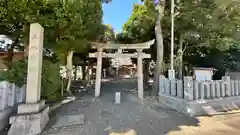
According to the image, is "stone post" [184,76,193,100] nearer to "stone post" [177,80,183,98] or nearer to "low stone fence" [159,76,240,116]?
"low stone fence" [159,76,240,116]

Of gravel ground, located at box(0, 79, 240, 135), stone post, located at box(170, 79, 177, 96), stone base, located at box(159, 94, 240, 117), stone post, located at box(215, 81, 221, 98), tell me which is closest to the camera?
gravel ground, located at box(0, 79, 240, 135)

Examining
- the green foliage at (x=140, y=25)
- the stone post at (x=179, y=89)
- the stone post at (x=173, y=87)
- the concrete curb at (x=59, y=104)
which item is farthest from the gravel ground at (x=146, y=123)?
the green foliage at (x=140, y=25)

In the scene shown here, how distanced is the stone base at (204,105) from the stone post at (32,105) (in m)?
4.79

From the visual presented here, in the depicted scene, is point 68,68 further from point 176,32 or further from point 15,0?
point 176,32

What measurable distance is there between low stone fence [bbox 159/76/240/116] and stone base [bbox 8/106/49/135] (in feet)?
16.0

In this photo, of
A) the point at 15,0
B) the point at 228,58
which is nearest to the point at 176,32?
the point at 228,58

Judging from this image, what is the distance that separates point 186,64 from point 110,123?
1154cm

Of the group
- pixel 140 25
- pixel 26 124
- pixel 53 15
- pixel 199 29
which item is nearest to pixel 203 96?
pixel 199 29

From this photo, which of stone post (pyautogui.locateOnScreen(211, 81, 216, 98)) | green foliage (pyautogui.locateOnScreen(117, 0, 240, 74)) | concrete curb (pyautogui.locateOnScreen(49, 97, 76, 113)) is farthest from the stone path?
green foliage (pyautogui.locateOnScreen(117, 0, 240, 74))

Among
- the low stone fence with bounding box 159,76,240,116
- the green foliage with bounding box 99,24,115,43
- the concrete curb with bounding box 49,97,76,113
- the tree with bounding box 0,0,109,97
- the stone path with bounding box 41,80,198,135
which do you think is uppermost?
the green foliage with bounding box 99,24,115,43

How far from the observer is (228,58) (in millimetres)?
13000

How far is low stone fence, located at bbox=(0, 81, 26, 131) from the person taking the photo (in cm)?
485

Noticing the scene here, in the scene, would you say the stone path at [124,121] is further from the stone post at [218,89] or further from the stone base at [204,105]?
the stone post at [218,89]

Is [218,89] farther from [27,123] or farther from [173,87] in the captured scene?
[27,123]
